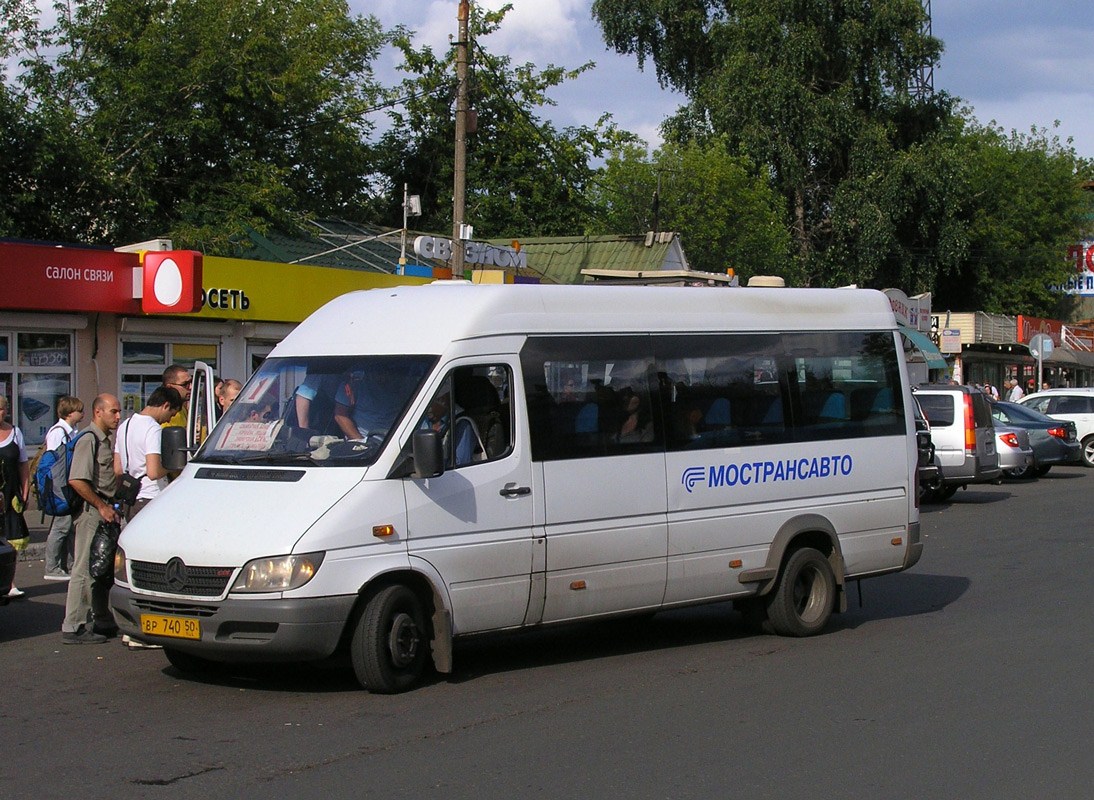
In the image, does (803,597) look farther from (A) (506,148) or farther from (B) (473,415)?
(A) (506,148)

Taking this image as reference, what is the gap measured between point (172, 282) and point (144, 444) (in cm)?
1080

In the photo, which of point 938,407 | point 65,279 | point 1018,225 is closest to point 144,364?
point 65,279

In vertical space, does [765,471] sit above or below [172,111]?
below

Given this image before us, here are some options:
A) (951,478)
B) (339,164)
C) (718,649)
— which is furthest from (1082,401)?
(718,649)

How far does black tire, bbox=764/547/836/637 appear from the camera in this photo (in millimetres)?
9555

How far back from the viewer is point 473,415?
801 cm

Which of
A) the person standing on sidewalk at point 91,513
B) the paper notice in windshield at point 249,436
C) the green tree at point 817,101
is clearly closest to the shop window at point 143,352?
the person standing on sidewalk at point 91,513

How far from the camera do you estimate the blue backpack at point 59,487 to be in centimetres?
952

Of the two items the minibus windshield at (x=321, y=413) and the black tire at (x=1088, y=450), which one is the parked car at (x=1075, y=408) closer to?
the black tire at (x=1088, y=450)

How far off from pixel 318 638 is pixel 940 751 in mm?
3224

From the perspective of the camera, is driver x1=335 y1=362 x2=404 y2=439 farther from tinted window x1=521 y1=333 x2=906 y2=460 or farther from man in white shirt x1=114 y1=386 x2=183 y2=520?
man in white shirt x1=114 y1=386 x2=183 y2=520

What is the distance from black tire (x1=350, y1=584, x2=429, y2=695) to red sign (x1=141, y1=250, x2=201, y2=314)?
12979 mm

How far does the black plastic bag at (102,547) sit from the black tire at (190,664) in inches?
54.3

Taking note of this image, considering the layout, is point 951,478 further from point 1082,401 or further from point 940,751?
point 940,751
